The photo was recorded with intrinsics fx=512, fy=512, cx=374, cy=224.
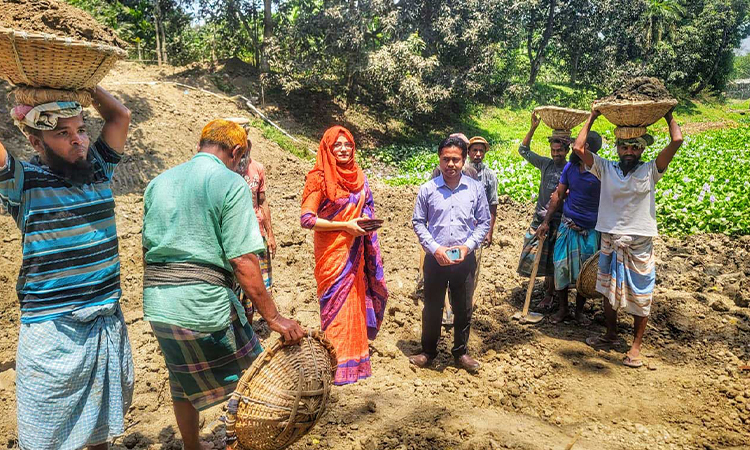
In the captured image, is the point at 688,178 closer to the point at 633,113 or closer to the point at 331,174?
the point at 633,113

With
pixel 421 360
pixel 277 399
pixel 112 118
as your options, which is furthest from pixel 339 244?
pixel 112 118

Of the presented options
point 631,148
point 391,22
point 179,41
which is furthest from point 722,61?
point 631,148

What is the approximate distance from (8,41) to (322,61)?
12.8 meters

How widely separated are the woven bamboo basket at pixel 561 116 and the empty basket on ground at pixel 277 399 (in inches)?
140

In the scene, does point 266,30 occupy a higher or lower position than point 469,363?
higher

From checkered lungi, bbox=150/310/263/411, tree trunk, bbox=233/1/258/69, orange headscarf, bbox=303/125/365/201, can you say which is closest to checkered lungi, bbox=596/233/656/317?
orange headscarf, bbox=303/125/365/201

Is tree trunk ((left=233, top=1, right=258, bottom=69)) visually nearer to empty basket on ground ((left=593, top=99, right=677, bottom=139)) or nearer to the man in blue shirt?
the man in blue shirt

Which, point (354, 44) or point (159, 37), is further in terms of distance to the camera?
point (159, 37)

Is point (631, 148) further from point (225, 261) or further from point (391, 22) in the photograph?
point (391, 22)

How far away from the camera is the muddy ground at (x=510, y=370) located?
3.40m

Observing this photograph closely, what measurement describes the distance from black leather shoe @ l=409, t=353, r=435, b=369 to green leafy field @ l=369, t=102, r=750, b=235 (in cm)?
476

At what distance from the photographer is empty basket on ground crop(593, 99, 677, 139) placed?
376cm

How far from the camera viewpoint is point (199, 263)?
249 cm

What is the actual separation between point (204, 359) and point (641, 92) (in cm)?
358
